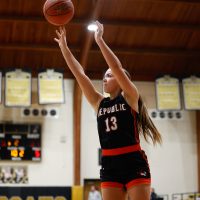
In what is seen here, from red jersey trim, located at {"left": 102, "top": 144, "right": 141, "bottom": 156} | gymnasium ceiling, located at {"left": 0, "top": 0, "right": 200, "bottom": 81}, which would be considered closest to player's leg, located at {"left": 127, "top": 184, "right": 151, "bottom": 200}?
red jersey trim, located at {"left": 102, "top": 144, "right": 141, "bottom": 156}

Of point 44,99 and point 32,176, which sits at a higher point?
point 44,99

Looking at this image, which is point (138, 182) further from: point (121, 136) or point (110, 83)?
point (110, 83)

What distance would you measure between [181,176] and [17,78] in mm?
7939

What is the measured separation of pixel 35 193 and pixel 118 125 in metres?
14.0

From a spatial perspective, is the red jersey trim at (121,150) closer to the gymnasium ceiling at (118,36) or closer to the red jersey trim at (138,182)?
the red jersey trim at (138,182)

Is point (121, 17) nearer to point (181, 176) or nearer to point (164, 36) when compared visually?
point (164, 36)

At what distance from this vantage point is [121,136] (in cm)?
396

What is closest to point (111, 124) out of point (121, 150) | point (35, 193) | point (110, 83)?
point (121, 150)

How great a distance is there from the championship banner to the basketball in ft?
41.4

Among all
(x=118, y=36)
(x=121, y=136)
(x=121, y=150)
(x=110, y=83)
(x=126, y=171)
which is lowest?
(x=126, y=171)

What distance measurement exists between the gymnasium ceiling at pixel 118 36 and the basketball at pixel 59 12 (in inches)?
348

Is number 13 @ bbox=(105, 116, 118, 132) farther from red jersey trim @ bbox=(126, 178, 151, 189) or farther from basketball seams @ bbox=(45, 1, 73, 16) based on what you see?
basketball seams @ bbox=(45, 1, 73, 16)

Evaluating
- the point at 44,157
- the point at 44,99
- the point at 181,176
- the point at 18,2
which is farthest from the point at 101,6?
the point at 181,176

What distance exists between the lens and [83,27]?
16375 millimetres
